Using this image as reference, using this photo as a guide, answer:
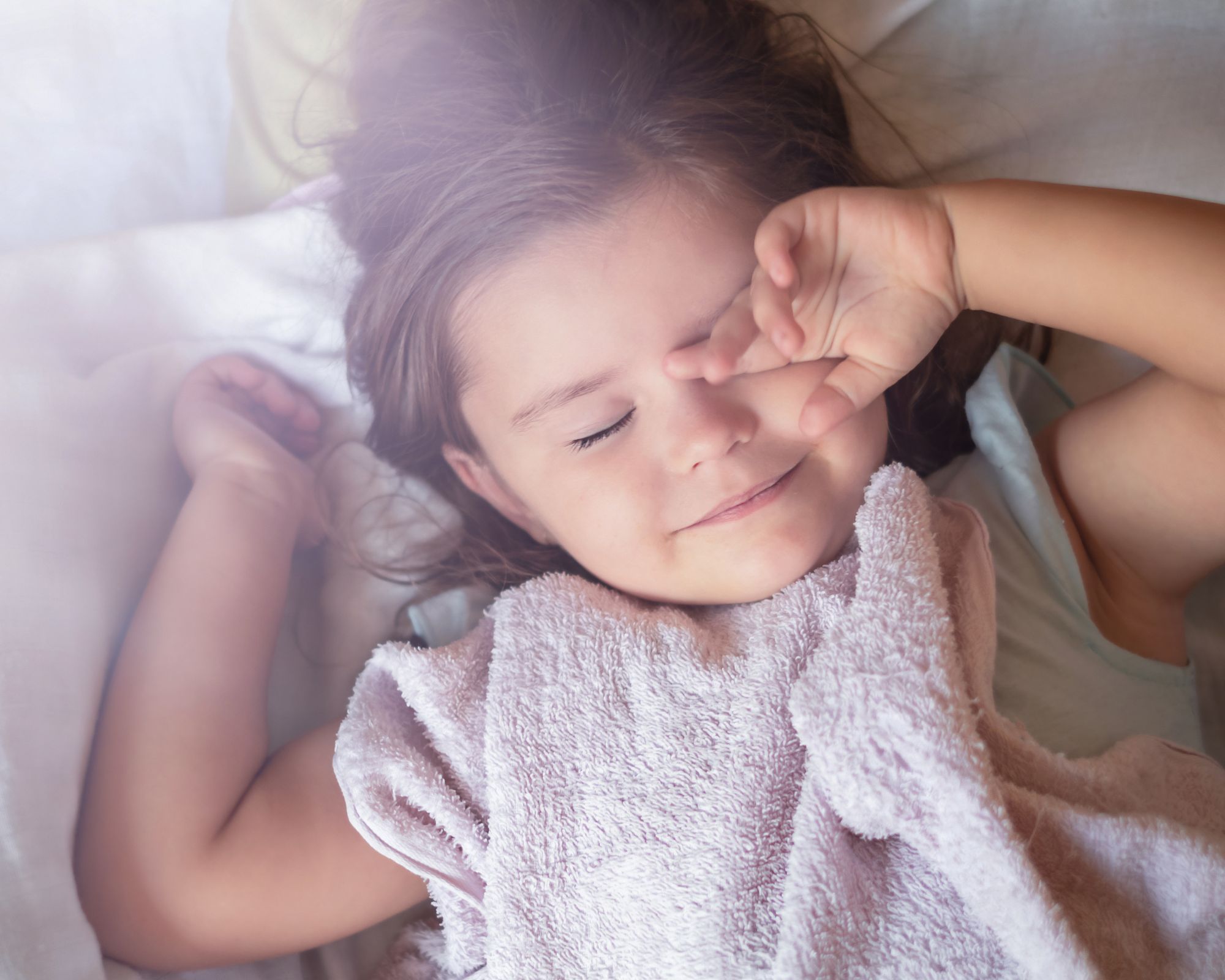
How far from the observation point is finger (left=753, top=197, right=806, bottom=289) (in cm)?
69

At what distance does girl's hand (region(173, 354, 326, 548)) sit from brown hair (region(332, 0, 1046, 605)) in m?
0.13

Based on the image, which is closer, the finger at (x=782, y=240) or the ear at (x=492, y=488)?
the finger at (x=782, y=240)

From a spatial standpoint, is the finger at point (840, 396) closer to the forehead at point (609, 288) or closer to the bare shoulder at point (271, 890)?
the forehead at point (609, 288)

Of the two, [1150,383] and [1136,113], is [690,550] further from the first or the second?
[1136,113]

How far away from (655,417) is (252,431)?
53 centimetres

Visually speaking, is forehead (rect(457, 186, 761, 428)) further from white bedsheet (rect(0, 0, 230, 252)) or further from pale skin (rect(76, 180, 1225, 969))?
white bedsheet (rect(0, 0, 230, 252))

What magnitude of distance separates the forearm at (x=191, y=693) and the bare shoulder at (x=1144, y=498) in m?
0.84

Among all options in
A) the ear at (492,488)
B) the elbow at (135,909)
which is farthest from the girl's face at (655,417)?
the elbow at (135,909)

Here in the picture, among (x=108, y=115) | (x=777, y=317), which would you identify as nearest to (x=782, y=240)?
(x=777, y=317)

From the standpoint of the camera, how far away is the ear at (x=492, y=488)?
3.20ft

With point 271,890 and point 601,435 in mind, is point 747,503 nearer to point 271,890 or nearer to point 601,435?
point 601,435

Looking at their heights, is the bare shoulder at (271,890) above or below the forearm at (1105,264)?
below

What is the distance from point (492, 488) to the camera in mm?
997

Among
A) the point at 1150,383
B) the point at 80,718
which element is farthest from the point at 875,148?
the point at 80,718
